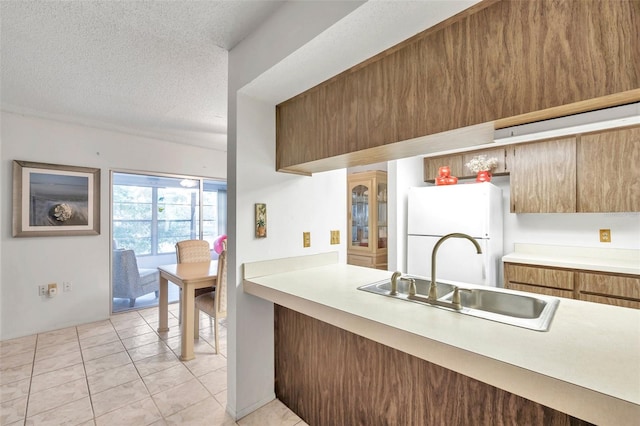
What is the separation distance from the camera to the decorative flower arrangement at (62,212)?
3141 millimetres

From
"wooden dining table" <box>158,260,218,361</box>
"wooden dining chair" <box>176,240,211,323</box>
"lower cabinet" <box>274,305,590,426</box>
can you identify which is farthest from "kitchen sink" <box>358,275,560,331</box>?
"wooden dining chair" <box>176,240,211,323</box>

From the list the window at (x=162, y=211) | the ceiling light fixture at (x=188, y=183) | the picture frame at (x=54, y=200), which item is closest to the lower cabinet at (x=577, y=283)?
the window at (x=162, y=211)

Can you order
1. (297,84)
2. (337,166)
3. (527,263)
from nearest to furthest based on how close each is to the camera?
(297,84), (337,166), (527,263)

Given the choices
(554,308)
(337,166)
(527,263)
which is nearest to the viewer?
(554,308)

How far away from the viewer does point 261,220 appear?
1885 millimetres

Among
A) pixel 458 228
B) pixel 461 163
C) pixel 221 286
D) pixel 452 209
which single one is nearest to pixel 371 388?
pixel 221 286

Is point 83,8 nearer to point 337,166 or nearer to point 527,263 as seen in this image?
point 337,166

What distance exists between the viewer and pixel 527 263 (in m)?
2.70

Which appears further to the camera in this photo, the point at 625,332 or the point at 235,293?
the point at 235,293

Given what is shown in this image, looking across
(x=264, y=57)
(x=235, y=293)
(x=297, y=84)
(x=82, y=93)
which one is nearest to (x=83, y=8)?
(x=264, y=57)

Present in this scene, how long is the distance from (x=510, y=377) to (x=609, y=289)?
233 cm

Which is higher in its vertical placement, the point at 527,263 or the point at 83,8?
the point at 83,8

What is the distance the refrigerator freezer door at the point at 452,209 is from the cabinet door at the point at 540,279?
44cm

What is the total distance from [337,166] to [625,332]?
1.52m
